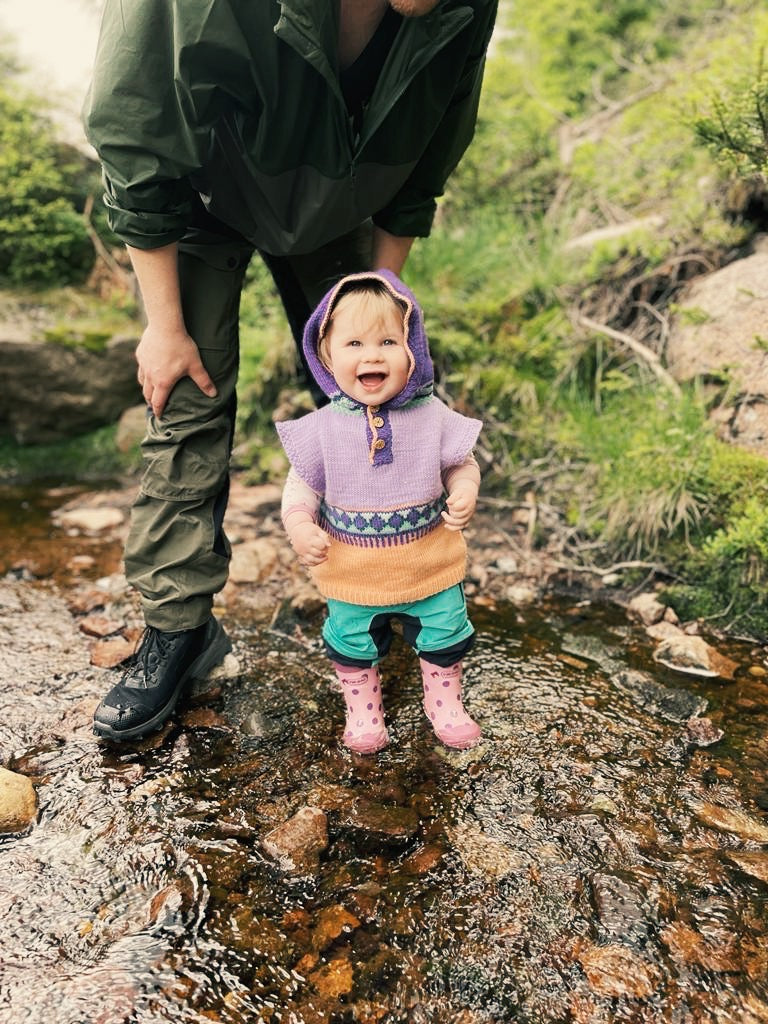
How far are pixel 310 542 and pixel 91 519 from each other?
2.57m

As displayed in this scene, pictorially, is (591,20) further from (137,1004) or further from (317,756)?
(137,1004)

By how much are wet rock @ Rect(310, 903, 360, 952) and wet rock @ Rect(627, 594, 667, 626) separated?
5.55 feet

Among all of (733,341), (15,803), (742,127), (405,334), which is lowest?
(15,803)

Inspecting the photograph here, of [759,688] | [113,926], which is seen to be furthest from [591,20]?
[113,926]

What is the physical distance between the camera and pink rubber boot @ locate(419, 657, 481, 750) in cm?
216

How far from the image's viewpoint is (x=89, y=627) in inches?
114

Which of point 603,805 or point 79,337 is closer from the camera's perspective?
point 603,805

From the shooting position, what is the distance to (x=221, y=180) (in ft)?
6.88

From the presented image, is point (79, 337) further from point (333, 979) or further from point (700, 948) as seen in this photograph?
→ point (700, 948)

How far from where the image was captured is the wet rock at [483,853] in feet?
5.70

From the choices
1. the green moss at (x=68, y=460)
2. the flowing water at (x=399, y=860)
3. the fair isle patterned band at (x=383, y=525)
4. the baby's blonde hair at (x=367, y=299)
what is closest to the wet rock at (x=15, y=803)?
the flowing water at (x=399, y=860)

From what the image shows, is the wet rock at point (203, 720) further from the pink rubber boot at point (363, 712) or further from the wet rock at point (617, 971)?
the wet rock at point (617, 971)

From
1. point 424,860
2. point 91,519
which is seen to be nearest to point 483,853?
point 424,860

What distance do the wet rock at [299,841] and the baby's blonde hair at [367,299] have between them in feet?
3.99
